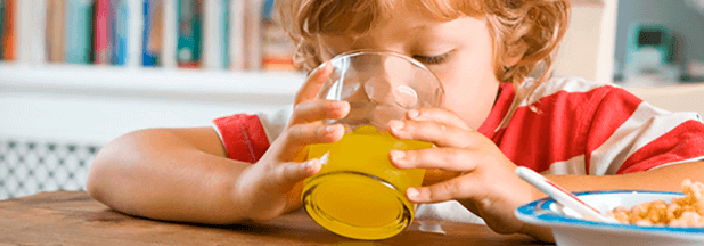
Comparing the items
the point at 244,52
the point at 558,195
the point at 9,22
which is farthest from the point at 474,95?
the point at 9,22

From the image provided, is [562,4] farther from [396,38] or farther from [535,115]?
[396,38]

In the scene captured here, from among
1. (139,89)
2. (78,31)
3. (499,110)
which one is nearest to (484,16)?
(499,110)

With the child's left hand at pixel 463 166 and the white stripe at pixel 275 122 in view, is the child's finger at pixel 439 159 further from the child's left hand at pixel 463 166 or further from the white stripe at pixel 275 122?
the white stripe at pixel 275 122

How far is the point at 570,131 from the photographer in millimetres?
1045

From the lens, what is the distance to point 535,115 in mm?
1106

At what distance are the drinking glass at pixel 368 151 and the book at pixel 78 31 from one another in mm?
1810

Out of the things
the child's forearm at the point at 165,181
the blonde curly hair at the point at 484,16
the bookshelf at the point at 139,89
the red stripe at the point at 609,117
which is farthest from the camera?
the bookshelf at the point at 139,89

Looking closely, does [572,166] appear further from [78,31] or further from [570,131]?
[78,31]

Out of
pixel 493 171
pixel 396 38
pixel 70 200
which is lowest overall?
pixel 70 200

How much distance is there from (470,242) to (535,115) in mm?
552

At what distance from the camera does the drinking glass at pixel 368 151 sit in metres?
0.55

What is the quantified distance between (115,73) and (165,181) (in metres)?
1.34

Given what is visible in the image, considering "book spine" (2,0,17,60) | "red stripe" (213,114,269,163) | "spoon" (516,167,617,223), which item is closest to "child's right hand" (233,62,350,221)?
"spoon" (516,167,617,223)

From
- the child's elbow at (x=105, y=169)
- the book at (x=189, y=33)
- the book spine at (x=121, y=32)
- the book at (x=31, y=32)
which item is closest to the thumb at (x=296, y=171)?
the child's elbow at (x=105, y=169)
